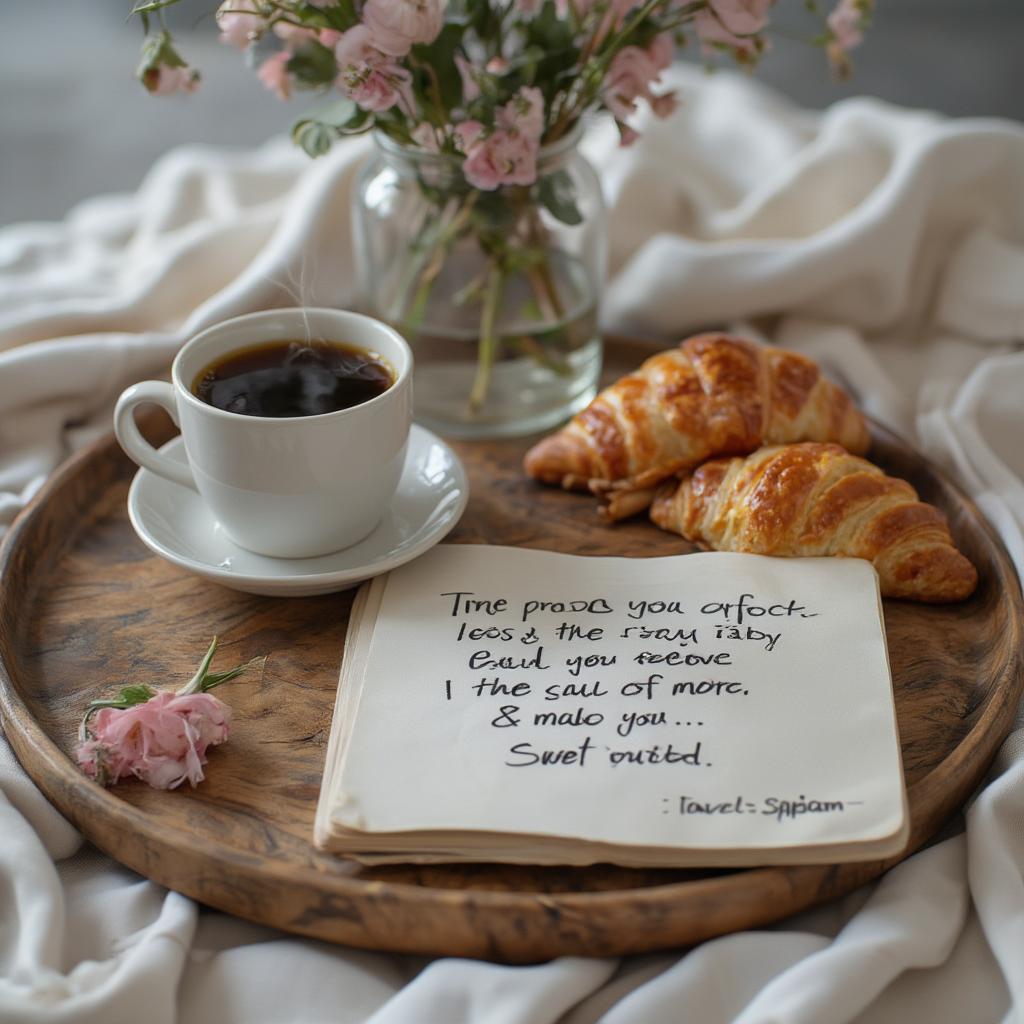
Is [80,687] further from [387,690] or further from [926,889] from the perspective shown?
[926,889]

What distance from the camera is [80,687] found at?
1208mm

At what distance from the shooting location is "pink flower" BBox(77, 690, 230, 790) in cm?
107

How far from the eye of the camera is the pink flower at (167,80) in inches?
51.9

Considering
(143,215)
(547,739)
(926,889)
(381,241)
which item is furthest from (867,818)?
(143,215)

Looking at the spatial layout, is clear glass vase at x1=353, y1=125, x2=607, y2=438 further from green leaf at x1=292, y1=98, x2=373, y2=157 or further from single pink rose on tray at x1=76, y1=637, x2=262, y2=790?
single pink rose on tray at x1=76, y1=637, x2=262, y2=790

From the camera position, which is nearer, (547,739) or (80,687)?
(547,739)

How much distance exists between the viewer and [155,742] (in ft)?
3.52

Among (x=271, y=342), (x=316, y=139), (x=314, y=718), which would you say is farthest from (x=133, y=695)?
(x=316, y=139)

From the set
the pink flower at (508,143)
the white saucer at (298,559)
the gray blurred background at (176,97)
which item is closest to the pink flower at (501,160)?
the pink flower at (508,143)

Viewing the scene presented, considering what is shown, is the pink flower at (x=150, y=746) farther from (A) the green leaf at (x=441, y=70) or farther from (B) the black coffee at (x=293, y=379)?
(A) the green leaf at (x=441, y=70)

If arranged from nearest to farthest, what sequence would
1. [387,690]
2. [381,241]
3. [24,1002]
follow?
[24,1002] < [387,690] < [381,241]

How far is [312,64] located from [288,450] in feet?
1.79

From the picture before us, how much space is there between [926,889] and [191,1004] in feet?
2.06

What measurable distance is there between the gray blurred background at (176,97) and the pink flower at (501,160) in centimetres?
198
